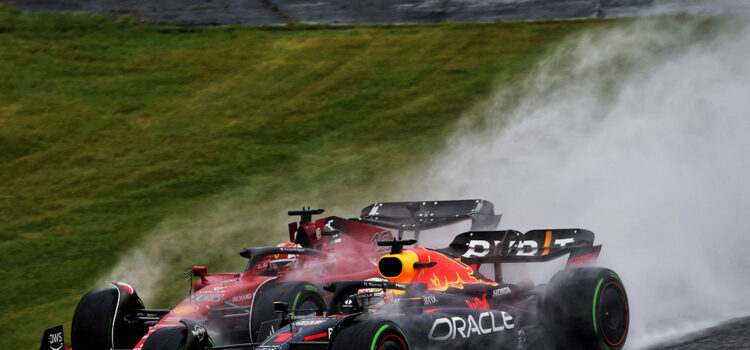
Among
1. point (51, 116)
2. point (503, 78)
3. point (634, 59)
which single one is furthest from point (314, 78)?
point (634, 59)

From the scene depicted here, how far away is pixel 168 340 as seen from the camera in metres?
9.20

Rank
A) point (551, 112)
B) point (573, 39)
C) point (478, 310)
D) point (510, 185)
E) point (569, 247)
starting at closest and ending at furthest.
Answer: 1. point (478, 310)
2. point (569, 247)
3. point (510, 185)
4. point (551, 112)
5. point (573, 39)

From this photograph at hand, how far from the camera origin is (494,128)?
24.9 metres

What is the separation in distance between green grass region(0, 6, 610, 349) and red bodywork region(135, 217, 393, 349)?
524 cm

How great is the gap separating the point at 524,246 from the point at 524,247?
0.02m

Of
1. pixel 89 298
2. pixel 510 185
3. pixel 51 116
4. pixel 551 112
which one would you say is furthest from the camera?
pixel 51 116

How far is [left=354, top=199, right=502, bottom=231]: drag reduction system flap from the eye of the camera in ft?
43.7

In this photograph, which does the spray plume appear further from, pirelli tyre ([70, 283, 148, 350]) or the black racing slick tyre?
pirelli tyre ([70, 283, 148, 350])

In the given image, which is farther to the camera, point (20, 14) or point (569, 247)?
point (20, 14)

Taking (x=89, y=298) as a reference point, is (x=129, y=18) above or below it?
above

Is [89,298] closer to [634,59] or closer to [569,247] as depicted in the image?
[569,247]

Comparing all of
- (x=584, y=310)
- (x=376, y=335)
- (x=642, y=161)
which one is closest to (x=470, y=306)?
(x=584, y=310)

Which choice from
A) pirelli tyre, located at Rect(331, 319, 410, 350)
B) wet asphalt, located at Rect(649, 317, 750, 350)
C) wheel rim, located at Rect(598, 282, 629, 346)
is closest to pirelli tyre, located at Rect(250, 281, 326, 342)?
pirelli tyre, located at Rect(331, 319, 410, 350)

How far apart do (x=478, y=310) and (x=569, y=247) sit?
209 centimetres
